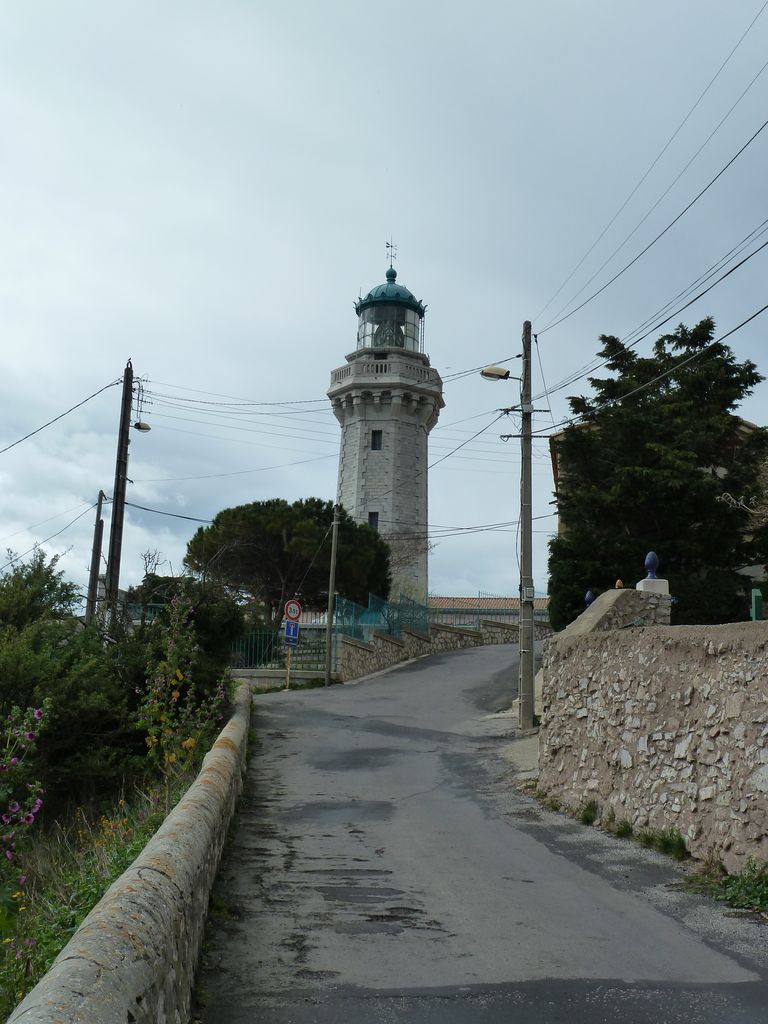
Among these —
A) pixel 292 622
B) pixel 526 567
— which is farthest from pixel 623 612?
pixel 292 622

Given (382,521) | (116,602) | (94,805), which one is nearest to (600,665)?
(94,805)

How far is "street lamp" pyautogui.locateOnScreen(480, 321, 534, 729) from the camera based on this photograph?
1858 centimetres

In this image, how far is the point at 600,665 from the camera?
415 inches

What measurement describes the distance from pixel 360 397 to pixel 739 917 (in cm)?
4402

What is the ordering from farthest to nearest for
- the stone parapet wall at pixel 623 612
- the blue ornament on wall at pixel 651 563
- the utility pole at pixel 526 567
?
1. the utility pole at pixel 526 567
2. the blue ornament on wall at pixel 651 563
3. the stone parapet wall at pixel 623 612

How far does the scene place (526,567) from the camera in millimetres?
19594

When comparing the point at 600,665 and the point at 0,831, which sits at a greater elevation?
the point at 600,665

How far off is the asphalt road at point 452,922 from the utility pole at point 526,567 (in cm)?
608

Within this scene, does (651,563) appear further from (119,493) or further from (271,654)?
(271,654)

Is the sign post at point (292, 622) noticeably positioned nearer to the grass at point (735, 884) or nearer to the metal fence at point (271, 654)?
the metal fence at point (271, 654)

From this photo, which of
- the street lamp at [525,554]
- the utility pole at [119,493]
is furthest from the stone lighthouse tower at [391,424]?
the street lamp at [525,554]

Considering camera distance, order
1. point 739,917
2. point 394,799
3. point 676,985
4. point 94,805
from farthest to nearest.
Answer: point 94,805 < point 394,799 < point 739,917 < point 676,985

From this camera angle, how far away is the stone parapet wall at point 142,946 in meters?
2.75

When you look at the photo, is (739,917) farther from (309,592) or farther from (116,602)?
(309,592)
